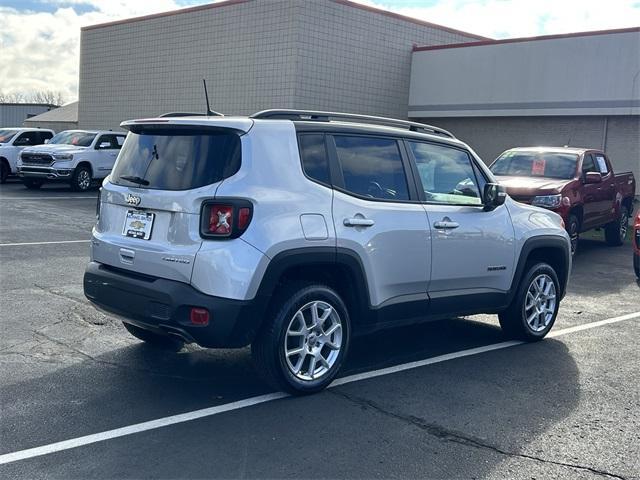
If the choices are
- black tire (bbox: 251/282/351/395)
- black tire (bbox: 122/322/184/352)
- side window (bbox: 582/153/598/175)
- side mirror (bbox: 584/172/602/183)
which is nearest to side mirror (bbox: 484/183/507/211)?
black tire (bbox: 251/282/351/395)

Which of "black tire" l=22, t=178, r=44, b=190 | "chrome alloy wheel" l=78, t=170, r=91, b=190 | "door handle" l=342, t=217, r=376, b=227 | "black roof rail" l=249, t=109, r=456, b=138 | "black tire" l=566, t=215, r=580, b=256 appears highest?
"black roof rail" l=249, t=109, r=456, b=138

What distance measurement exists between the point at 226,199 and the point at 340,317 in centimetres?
127

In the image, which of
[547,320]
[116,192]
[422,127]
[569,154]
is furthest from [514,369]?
[569,154]

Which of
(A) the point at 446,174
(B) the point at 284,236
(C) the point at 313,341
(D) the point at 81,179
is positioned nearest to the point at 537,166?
(A) the point at 446,174

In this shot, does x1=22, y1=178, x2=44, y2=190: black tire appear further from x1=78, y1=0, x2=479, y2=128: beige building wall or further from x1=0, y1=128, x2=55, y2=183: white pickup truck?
x1=78, y1=0, x2=479, y2=128: beige building wall

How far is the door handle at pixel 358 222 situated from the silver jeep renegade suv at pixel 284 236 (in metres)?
0.02

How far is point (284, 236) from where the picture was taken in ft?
16.4

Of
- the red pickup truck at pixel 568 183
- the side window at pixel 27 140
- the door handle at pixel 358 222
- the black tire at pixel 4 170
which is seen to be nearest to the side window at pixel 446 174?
the door handle at pixel 358 222

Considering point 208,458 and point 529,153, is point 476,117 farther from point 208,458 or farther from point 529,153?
point 208,458

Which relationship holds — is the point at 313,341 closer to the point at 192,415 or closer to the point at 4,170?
the point at 192,415

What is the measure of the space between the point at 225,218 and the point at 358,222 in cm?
106

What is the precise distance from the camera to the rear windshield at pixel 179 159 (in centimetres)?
502

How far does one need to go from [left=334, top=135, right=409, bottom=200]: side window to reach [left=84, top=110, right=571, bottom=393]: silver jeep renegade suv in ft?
0.04

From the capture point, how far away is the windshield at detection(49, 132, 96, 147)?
22.3 meters
